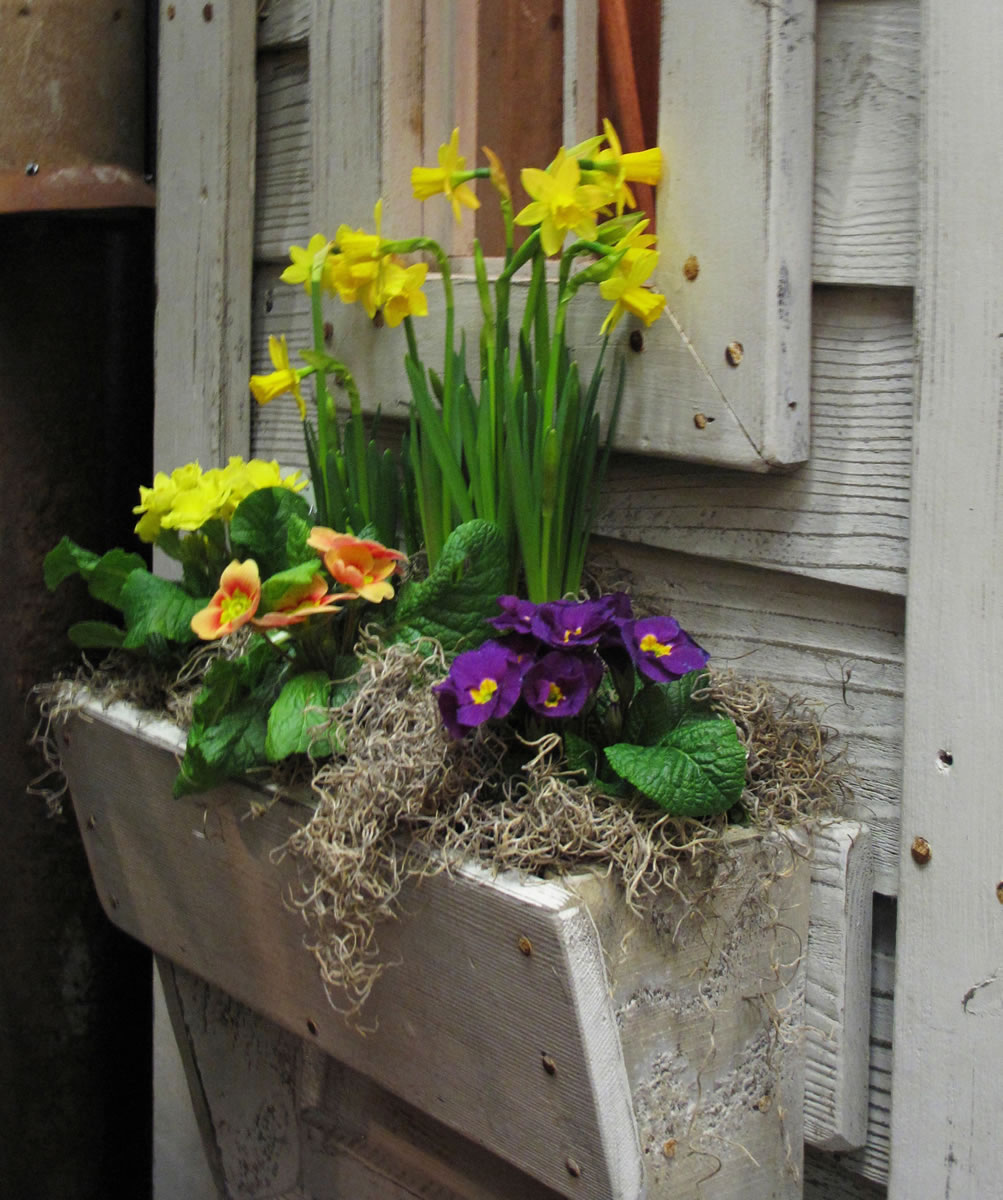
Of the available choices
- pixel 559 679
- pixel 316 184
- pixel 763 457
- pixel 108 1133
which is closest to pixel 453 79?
pixel 316 184

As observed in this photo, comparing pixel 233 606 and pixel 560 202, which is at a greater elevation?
pixel 560 202

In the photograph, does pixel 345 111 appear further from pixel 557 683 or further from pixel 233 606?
pixel 557 683

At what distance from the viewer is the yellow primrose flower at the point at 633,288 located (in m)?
0.98

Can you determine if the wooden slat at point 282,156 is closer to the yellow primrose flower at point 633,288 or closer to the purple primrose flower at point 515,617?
the yellow primrose flower at point 633,288

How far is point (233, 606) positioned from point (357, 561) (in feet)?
0.33

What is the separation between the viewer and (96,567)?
1212 millimetres

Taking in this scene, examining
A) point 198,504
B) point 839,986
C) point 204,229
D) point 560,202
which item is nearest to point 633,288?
point 560,202

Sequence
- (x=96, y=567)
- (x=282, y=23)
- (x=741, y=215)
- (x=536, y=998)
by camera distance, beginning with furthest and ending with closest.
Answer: (x=282, y=23) → (x=96, y=567) → (x=741, y=215) → (x=536, y=998)

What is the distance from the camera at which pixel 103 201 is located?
1555 mm

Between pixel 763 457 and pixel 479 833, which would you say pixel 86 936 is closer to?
pixel 479 833

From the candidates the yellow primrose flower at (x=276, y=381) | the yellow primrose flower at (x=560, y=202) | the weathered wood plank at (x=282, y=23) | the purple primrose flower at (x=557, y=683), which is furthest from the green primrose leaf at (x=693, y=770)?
the weathered wood plank at (x=282, y=23)

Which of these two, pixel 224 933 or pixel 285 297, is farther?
pixel 285 297

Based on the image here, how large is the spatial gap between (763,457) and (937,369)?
138mm

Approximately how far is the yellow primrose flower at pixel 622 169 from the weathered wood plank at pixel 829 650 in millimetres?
304
